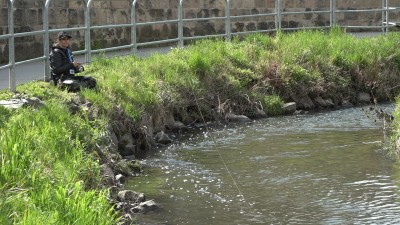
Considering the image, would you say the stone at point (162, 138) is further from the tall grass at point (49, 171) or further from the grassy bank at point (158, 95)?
the tall grass at point (49, 171)

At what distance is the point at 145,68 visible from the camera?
15.9 m

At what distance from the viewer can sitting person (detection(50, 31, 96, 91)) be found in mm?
13758

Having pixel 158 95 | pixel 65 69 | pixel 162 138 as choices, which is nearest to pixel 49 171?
pixel 65 69

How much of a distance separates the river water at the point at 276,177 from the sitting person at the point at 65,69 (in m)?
1.58

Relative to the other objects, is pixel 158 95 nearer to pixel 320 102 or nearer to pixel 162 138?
pixel 162 138

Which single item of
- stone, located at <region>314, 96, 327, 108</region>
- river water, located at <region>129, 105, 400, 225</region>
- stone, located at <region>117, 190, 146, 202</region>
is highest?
stone, located at <region>314, 96, 327, 108</region>

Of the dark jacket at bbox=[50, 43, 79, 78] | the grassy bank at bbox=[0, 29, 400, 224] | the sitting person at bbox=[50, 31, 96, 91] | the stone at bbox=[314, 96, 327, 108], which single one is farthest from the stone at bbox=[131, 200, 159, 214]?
the stone at bbox=[314, 96, 327, 108]

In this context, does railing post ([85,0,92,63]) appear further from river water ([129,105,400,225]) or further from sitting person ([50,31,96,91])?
river water ([129,105,400,225])

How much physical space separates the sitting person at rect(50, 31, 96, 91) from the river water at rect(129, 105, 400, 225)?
158cm

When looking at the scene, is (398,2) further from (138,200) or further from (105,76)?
(138,200)

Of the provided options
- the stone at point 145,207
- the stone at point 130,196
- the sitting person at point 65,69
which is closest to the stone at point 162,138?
the sitting person at point 65,69

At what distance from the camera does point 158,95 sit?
49.2ft

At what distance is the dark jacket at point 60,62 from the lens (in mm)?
13828

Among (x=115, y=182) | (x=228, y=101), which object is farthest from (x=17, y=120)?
(x=228, y=101)
